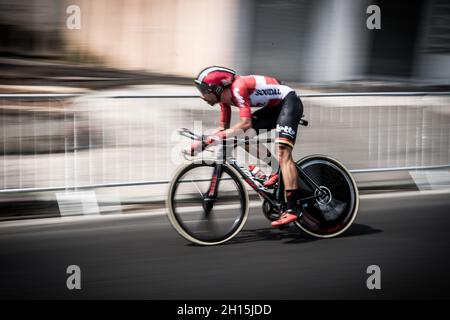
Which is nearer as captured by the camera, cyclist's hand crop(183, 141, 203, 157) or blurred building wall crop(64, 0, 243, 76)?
cyclist's hand crop(183, 141, 203, 157)

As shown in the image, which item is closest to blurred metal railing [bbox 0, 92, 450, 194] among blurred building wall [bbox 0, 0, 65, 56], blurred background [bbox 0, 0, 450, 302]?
blurred background [bbox 0, 0, 450, 302]

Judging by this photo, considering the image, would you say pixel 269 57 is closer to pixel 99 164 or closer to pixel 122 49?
pixel 122 49

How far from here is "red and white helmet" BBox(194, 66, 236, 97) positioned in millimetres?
6336

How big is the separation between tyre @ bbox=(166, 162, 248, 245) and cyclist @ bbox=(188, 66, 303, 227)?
25cm

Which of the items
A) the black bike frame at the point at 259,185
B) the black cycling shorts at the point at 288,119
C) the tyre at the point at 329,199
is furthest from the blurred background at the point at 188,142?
the black cycling shorts at the point at 288,119

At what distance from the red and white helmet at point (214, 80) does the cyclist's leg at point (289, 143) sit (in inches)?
23.2

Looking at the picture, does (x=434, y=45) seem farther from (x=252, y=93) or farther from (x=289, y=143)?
(x=252, y=93)

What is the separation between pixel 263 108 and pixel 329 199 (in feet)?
3.38

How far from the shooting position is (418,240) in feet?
22.4

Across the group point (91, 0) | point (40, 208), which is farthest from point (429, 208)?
point (91, 0)

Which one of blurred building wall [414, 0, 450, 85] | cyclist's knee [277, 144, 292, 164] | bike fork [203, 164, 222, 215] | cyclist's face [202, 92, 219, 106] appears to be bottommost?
bike fork [203, 164, 222, 215]

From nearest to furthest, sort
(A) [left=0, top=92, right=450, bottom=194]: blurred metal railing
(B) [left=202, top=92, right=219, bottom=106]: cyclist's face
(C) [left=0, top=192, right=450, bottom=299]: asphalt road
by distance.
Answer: (C) [left=0, top=192, right=450, bottom=299]: asphalt road < (B) [left=202, top=92, right=219, bottom=106]: cyclist's face < (A) [left=0, top=92, right=450, bottom=194]: blurred metal railing

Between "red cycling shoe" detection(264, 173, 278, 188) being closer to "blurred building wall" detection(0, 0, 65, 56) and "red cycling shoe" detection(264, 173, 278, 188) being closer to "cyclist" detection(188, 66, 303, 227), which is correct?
"cyclist" detection(188, 66, 303, 227)
